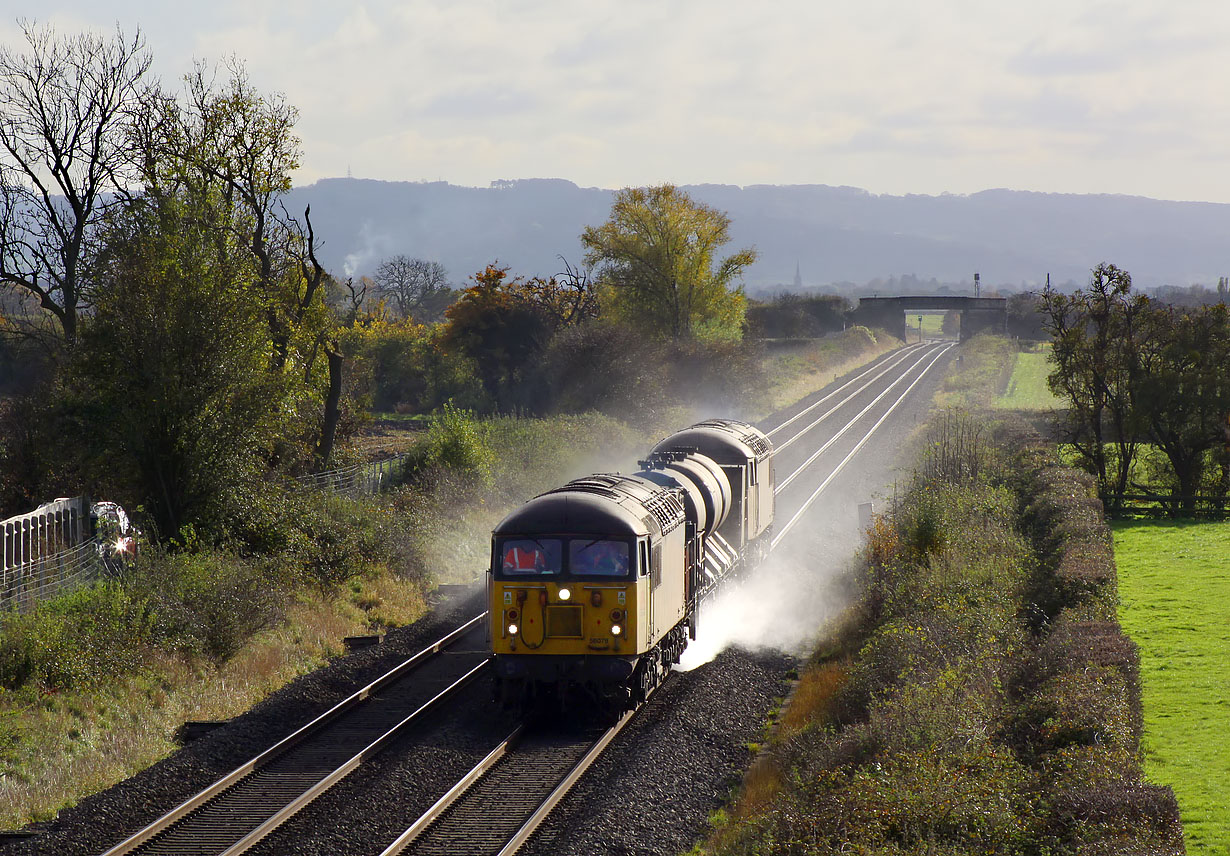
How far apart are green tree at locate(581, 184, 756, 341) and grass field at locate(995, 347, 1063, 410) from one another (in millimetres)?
17684

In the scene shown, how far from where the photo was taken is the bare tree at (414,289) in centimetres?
11588

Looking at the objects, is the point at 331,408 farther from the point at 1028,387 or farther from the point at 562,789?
the point at 1028,387

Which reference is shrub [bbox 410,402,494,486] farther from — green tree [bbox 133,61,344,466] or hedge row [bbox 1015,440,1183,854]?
hedge row [bbox 1015,440,1183,854]

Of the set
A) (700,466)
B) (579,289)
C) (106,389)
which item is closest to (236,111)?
(106,389)

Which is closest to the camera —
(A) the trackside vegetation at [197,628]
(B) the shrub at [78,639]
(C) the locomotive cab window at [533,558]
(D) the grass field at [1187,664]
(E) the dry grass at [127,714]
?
(D) the grass field at [1187,664]

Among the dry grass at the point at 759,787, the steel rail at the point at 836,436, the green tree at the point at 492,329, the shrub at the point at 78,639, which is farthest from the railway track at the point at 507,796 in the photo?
the green tree at the point at 492,329

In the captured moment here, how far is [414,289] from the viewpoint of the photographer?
121m

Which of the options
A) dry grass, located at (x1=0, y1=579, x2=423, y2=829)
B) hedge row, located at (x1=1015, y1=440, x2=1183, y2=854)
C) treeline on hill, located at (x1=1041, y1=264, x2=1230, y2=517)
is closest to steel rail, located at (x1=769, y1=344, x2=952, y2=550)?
treeline on hill, located at (x1=1041, y1=264, x2=1230, y2=517)

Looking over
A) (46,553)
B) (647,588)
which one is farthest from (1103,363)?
(46,553)

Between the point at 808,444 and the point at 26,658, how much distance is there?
40273mm

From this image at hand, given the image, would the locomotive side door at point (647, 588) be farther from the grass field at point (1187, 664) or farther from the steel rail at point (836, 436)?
the steel rail at point (836, 436)

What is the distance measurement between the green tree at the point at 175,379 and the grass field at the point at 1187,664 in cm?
1744

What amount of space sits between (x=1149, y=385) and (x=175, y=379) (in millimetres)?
29698

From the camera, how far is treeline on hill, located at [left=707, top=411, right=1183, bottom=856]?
10086mm
